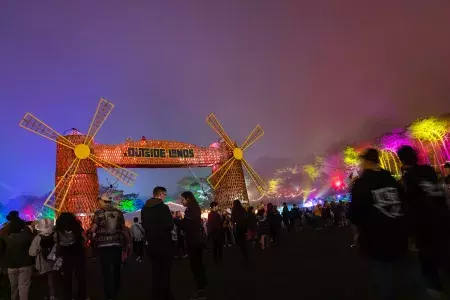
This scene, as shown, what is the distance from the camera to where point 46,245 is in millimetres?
6477

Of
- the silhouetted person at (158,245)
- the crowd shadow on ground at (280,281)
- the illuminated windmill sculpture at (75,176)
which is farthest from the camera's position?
the illuminated windmill sculpture at (75,176)

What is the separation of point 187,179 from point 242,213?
7307cm

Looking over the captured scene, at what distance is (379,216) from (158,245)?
343 cm

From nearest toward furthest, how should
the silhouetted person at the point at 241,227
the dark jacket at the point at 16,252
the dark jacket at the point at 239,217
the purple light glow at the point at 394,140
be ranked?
the dark jacket at the point at 16,252
the silhouetted person at the point at 241,227
the dark jacket at the point at 239,217
the purple light glow at the point at 394,140

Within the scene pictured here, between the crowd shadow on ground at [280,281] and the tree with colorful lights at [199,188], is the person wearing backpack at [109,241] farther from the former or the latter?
the tree with colorful lights at [199,188]

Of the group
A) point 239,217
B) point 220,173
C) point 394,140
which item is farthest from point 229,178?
point 394,140

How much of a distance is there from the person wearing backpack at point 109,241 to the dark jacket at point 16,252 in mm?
1378

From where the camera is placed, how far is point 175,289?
739cm

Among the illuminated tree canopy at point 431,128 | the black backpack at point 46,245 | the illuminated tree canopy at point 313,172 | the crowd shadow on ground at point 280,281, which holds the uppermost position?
the illuminated tree canopy at point 313,172

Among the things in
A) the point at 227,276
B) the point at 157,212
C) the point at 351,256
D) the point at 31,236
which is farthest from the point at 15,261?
the point at 351,256

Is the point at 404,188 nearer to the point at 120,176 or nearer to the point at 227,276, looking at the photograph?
the point at 227,276

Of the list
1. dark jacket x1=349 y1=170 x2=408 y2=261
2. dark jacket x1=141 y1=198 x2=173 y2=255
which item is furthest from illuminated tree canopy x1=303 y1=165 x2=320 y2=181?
dark jacket x1=349 y1=170 x2=408 y2=261

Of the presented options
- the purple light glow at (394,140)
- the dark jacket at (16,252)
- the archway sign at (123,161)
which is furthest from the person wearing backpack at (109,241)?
the purple light glow at (394,140)

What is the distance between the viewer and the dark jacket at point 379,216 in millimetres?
3168
